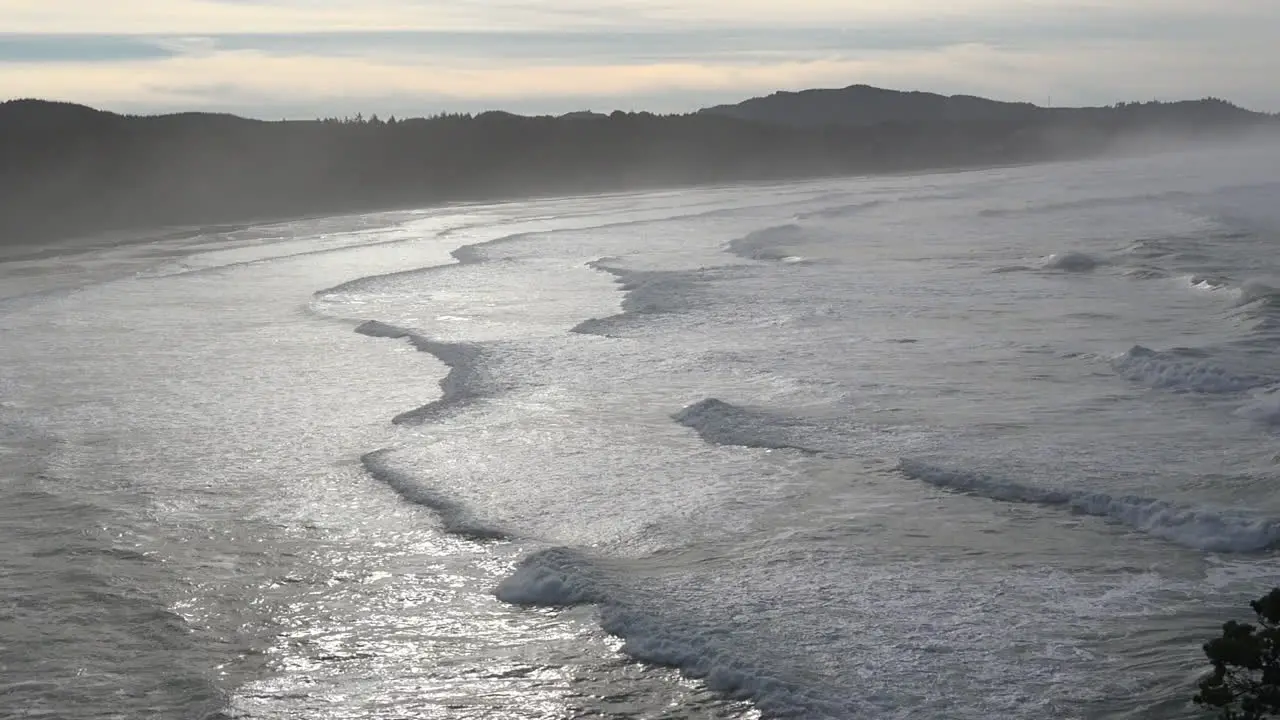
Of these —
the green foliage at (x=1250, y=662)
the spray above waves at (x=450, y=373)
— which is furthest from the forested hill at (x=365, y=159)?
the green foliage at (x=1250, y=662)

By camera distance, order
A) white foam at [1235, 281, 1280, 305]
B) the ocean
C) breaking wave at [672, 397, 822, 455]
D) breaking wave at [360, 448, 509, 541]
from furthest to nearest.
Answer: white foam at [1235, 281, 1280, 305] → breaking wave at [672, 397, 822, 455] → breaking wave at [360, 448, 509, 541] → the ocean

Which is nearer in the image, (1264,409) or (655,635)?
(655,635)

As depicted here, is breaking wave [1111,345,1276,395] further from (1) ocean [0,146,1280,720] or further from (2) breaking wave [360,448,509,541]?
(2) breaking wave [360,448,509,541]

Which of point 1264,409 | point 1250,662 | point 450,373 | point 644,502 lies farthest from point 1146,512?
point 450,373

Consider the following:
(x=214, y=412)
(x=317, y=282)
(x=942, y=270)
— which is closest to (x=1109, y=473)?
(x=214, y=412)

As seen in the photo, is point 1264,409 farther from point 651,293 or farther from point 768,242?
point 768,242

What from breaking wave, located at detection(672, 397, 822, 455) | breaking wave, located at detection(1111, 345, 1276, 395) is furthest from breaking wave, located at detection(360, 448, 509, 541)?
breaking wave, located at detection(1111, 345, 1276, 395)

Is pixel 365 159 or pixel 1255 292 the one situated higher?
pixel 365 159
